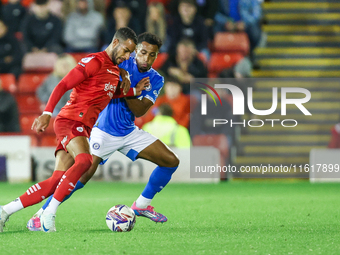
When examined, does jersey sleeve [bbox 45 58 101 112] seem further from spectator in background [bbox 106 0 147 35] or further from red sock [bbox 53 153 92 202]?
spectator in background [bbox 106 0 147 35]

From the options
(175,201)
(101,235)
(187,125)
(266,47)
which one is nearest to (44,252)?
(101,235)

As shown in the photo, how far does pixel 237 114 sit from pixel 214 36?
2575 millimetres

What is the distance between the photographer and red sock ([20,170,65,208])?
4508 mm

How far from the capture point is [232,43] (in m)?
12.2

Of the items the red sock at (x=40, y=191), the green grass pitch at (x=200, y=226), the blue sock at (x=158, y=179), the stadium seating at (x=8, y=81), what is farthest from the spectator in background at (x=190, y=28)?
the red sock at (x=40, y=191)

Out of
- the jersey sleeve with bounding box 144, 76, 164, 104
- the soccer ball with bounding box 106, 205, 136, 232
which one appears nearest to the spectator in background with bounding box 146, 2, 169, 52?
the jersey sleeve with bounding box 144, 76, 164, 104

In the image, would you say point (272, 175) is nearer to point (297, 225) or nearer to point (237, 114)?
point (237, 114)

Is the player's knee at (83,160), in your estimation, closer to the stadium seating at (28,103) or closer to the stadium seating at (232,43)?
the stadium seating at (28,103)

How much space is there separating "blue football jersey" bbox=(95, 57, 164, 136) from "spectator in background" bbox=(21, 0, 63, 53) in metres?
7.08

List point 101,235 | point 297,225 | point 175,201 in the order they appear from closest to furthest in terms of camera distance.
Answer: point 101,235 → point 297,225 → point 175,201

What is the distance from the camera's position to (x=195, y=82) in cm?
1084

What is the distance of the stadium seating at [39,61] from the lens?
1209 centimetres

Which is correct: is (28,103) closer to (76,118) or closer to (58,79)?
(58,79)

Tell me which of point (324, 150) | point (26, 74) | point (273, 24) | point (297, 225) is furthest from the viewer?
point (273, 24)
